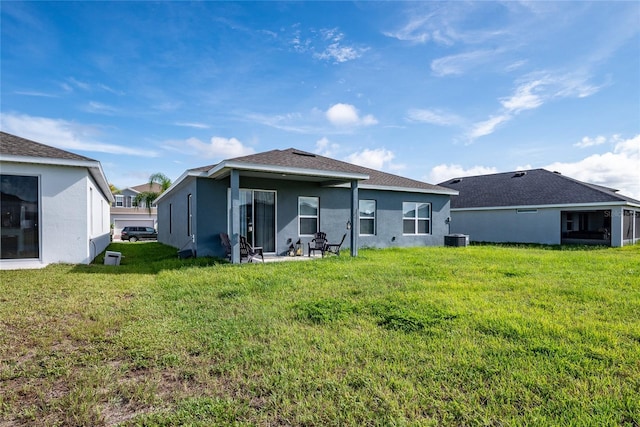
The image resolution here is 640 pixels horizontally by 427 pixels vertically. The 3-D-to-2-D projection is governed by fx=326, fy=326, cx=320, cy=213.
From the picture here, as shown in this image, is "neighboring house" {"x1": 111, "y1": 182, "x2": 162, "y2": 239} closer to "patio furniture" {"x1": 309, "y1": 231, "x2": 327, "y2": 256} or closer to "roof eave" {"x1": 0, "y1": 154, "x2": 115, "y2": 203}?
"roof eave" {"x1": 0, "y1": 154, "x2": 115, "y2": 203}

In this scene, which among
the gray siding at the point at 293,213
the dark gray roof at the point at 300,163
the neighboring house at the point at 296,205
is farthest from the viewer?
the gray siding at the point at 293,213

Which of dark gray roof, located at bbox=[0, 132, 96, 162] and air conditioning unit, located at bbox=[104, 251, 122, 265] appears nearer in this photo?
Answer: dark gray roof, located at bbox=[0, 132, 96, 162]

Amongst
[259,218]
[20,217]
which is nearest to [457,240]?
[259,218]

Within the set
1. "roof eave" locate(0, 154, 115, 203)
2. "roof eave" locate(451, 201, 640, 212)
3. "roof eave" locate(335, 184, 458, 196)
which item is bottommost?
"roof eave" locate(451, 201, 640, 212)

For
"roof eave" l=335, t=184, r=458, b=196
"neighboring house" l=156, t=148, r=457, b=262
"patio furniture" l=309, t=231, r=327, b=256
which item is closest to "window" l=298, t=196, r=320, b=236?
"neighboring house" l=156, t=148, r=457, b=262

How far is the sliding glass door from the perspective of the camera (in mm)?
11570

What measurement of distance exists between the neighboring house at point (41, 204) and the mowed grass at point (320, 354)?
9.03ft

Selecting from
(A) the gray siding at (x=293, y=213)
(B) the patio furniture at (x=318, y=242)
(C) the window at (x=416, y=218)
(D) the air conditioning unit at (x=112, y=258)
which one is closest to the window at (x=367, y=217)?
(A) the gray siding at (x=293, y=213)

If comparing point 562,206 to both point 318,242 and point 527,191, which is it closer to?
point 527,191

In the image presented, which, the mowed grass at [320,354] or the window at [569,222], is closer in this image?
the mowed grass at [320,354]

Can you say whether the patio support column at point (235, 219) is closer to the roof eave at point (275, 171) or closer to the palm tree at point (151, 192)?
the roof eave at point (275, 171)

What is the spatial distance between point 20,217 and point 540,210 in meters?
Answer: 23.4

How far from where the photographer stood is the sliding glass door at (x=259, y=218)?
1157 centimetres

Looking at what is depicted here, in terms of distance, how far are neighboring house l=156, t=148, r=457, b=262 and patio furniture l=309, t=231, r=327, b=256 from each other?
28 cm
